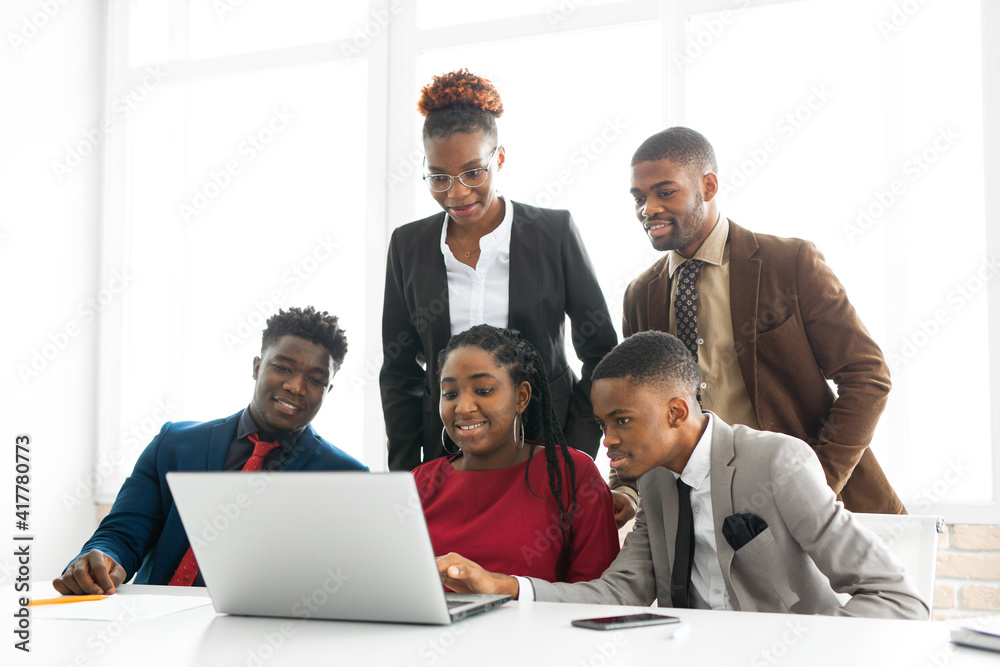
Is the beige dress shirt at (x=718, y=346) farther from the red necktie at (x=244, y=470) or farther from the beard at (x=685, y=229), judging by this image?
the red necktie at (x=244, y=470)

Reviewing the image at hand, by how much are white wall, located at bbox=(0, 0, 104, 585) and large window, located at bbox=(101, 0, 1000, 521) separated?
0.11m

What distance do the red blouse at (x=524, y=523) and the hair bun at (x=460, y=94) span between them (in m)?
0.84

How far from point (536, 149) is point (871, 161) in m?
1.16

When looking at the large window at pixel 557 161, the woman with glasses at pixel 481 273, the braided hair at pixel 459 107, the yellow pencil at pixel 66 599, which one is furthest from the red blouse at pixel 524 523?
the large window at pixel 557 161

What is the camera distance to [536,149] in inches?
124

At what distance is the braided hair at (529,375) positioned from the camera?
5.72 feet

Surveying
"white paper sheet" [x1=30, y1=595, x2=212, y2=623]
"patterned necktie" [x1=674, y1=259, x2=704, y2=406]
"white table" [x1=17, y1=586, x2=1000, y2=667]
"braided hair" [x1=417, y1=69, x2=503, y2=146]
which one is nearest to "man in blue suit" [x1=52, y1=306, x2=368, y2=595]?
"white paper sheet" [x1=30, y1=595, x2=212, y2=623]

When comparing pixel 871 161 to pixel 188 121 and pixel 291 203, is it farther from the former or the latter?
pixel 188 121

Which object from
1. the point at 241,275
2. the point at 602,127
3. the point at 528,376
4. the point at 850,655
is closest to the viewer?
the point at 850,655

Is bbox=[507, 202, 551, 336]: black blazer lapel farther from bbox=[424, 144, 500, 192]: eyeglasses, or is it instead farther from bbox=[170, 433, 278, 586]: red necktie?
bbox=[170, 433, 278, 586]: red necktie

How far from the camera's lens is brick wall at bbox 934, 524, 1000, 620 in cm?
247

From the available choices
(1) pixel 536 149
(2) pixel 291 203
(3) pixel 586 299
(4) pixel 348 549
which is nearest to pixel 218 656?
(4) pixel 348 549

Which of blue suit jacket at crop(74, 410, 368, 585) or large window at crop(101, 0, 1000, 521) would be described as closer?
blue suit jacket at crop(74, 410, 368, 585)

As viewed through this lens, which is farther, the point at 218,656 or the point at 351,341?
the point at 351,341
